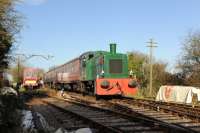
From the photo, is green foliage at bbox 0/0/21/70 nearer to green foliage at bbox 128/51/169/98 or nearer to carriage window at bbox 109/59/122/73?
carriage window at bbox 109/59/122/73

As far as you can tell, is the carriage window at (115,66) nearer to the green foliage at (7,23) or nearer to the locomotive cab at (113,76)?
the locomotive cab at (113,76)

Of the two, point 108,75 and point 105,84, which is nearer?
point 105,84

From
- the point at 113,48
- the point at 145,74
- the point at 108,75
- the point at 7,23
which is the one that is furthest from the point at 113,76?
the point at 145,74

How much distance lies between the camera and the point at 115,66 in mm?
29531

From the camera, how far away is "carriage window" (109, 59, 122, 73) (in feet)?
96.4

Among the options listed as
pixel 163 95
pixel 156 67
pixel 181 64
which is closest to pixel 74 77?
pixel 163 95

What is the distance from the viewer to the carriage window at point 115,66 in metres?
29.4

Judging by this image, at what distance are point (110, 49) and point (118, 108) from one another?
9.81 meters

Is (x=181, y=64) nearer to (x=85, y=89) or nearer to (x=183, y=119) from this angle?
(x=85, y=89)

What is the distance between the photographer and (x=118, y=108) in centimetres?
2112

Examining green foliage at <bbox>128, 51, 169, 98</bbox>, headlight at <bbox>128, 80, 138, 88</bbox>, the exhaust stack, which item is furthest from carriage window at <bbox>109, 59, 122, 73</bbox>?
green foliage at <bbox>128, 51, 169, 98</bbox>

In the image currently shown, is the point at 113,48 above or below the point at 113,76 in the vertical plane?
above

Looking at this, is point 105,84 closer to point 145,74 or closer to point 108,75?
point 108,75

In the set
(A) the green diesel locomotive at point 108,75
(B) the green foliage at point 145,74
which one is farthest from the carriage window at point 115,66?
(B) the green foliage at point 145,74
